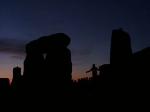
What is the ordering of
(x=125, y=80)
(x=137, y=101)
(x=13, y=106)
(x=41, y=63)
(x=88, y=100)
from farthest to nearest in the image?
1. (x=41, y=63)
2. (x=13, y=106)
3. (x=88, y=100)
4. (x=125, y=80)
5. (x=137, y=101)

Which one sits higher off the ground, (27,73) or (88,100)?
(27,73)

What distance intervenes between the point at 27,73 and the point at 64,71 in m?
2.28

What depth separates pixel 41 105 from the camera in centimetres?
1205

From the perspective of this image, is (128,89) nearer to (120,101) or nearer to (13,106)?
(120,101)

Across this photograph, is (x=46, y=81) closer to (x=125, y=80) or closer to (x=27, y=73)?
(x=27, y=73)

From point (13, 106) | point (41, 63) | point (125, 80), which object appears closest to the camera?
point (125, 80)

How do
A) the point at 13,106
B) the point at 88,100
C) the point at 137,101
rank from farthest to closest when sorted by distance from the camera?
the point at 13,106
the point at 88,100
the point at 137,101

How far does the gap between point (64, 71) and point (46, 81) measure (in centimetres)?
96

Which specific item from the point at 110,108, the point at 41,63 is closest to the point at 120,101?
the point at 110,108

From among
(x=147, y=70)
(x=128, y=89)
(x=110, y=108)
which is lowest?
(x=110, y=108)

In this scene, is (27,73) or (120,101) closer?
(120,101)

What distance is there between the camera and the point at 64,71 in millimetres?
12820

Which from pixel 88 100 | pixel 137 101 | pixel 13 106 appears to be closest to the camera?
pixel 137 101

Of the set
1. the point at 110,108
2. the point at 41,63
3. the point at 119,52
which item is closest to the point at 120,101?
the point at 110,108
